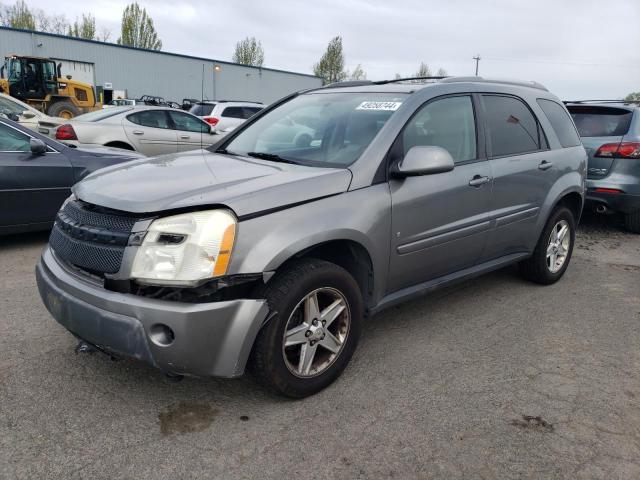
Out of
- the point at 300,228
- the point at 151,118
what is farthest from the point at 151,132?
the point at 300,228

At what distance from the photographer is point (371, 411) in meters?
2.74

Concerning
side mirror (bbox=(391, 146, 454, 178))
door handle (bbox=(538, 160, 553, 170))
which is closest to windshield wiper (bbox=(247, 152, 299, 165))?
side mirror (bbox=(391, 146, 454, 178))

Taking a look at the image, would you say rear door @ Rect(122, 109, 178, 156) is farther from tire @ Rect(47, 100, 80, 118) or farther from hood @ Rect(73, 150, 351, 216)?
tire @ Rect(47, 100, 80, 118)

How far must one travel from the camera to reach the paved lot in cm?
233

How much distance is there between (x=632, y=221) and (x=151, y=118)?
825 cm

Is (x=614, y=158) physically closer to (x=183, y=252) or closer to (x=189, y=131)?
(x=183, y=252)

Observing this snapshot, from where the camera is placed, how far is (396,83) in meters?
3.90

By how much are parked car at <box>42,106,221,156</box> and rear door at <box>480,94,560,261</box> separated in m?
6.78

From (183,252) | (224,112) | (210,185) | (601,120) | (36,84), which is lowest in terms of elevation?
(183,252)

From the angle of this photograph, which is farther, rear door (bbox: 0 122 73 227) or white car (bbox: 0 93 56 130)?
white car (bbox: 0 93 56 130)

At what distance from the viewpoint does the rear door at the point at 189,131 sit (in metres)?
10.6

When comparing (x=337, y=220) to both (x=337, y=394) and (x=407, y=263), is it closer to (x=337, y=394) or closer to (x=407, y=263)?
(x=407, y=263)

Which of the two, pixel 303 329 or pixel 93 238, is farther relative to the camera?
pixel 303 329

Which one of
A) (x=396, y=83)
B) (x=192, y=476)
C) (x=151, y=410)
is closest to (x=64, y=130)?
(x=396, y=83)
